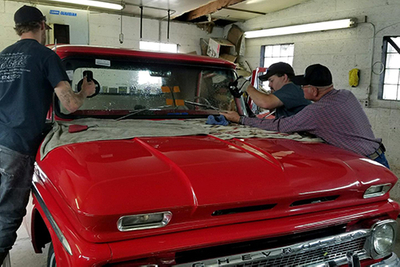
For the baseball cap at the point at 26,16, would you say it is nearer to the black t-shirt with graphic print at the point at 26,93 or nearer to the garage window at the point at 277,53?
the black t-shirt with graphic print at the point at 26,93

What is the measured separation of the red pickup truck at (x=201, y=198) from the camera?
50.3 inches

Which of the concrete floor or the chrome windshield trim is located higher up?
the chrome windshield trim

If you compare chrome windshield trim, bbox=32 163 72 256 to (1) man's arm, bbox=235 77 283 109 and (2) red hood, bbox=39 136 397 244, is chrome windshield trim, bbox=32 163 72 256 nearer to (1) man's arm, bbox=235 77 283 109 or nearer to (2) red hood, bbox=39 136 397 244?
(2) red hood, bbox=39 136 397 244

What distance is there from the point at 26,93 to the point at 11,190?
0.58 meters

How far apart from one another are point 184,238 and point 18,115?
1393 millimetres

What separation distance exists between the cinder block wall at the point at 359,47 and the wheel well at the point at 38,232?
20.0ft

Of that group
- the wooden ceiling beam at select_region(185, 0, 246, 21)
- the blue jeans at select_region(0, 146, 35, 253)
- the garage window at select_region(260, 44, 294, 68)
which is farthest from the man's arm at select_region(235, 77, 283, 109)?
the garage window at select_region(260, 44, 294, 68)

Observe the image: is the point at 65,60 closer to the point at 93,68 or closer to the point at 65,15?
the point at 93,68

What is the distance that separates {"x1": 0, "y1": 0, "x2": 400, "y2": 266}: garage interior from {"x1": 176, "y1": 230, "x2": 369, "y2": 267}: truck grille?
209 inches

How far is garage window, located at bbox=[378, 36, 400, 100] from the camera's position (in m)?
6.79

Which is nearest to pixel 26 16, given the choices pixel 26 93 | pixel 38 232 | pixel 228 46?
pixel 26 93

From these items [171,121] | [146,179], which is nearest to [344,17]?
[171,121]

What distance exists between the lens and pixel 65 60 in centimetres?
242

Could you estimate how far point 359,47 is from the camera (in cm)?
730
